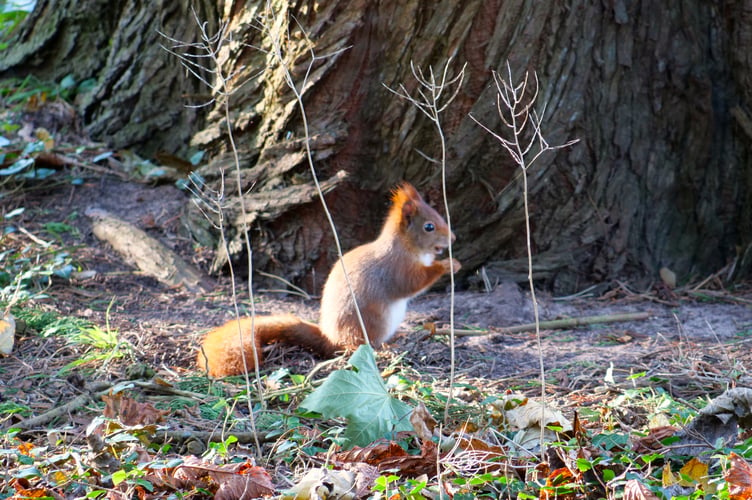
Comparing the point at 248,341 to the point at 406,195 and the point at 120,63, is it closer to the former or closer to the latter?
the point at 406,195

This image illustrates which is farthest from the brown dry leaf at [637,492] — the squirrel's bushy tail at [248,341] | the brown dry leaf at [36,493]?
the squirrel's bushy tail at [248,341]

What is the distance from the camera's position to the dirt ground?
2.95 m

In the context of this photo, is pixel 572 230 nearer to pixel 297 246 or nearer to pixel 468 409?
pixel 297 246

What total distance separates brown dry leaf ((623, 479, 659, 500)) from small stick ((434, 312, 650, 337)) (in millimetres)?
1829

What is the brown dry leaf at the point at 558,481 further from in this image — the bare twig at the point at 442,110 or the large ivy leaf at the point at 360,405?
the large ivy leaf at the point at 360,405

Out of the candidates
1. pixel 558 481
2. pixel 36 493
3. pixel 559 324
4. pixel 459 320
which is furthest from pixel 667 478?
pixel 459 320

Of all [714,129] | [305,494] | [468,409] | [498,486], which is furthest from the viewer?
[714,129]

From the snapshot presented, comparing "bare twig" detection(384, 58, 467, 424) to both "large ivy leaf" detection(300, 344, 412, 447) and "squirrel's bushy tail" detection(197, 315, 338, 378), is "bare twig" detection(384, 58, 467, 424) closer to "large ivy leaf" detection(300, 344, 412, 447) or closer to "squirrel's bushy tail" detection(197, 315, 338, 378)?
"large ivy leaf" detection(300, 344, 412, 447)

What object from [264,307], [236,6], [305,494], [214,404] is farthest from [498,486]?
[236,6]

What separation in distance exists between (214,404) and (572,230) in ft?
8.20

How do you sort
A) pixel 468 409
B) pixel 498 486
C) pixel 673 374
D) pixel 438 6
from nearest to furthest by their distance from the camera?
pixel 498 486 → pixel 468 409 → pixel 673 374 → pixel 438 6

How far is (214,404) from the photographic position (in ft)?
8.46

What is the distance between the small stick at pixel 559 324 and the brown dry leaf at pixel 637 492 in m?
1.83

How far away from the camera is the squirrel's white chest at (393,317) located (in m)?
3.54
